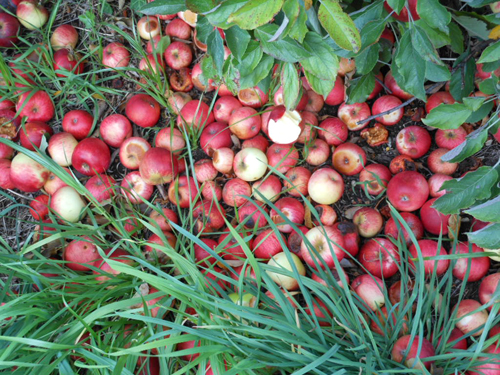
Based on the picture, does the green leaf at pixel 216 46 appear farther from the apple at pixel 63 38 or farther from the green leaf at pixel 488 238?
the apple at pixel 63 38

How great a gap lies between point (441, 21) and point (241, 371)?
55.1 inches

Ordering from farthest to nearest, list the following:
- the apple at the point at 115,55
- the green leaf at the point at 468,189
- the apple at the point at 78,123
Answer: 1. the apple at the point at 115,55
2. the apple at the point at 78,123
3. the green leaf at the point at 468,189

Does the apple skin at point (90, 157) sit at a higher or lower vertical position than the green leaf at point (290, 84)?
lower

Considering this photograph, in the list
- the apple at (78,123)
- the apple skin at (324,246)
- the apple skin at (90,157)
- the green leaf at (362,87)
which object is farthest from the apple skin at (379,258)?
the apple at (78,123)

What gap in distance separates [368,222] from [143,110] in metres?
1.49

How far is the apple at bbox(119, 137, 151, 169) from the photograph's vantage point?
2404mm

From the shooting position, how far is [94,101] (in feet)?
8.77

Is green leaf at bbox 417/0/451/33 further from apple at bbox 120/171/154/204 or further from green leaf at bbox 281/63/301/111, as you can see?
apple at bbox 120/171/154/204

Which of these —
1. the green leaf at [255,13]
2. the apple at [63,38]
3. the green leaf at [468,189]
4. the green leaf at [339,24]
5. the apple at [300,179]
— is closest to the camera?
the green leaf at [255,13]

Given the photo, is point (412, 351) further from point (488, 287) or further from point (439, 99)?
point (439, 99)

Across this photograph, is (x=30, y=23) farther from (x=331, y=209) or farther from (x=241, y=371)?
(x=241, y=371)

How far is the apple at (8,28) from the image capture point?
290cm

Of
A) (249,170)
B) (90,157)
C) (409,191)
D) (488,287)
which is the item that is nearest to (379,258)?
(409,191)

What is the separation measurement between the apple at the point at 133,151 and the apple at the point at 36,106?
707mm
